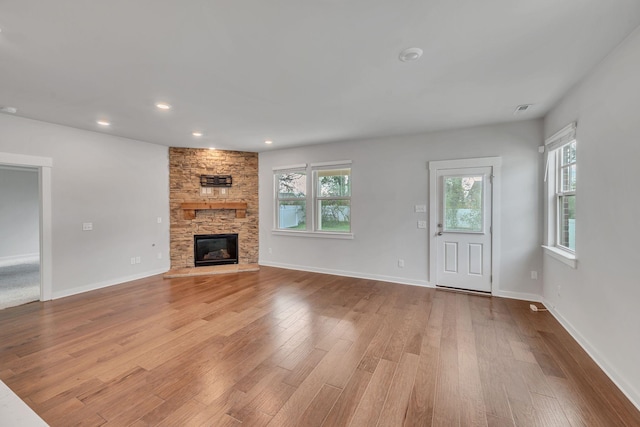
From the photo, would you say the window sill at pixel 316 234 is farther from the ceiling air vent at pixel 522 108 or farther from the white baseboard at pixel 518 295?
the ceiling air vent at pixel 522 108

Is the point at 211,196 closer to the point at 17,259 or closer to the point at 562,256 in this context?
the point at 17,259

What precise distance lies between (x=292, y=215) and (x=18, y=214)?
25.4ft

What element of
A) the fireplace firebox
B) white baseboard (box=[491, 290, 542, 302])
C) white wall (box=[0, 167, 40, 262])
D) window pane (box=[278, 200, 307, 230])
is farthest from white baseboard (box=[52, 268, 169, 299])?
white baseboard (box=[491, 290, 542, 302])

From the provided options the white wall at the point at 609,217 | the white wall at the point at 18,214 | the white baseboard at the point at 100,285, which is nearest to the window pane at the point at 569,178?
the white wall at the point at 609,217

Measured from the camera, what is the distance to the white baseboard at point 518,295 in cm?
379

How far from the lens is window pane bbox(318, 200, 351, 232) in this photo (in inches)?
207

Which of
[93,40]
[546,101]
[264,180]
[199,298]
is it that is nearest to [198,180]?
[264,180]

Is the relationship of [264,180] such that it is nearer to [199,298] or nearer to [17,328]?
[199,298]

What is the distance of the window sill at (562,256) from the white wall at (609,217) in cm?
7

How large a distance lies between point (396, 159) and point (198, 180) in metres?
4.26

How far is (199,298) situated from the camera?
13.0 ft

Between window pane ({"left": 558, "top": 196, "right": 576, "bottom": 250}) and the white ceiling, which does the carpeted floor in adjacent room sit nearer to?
the white ceiling

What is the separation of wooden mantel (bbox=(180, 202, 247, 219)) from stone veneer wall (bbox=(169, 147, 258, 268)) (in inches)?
4.4

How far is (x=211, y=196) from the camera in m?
5.80
